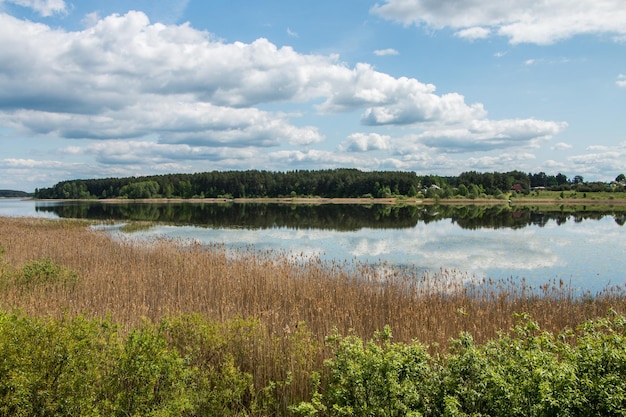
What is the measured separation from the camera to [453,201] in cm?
12381

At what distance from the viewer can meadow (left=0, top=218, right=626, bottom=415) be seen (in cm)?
479

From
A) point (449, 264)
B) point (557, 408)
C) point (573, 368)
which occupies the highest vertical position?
point (573, 368)

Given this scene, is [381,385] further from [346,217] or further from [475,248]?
[346,217]

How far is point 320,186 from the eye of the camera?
147250 millimetres

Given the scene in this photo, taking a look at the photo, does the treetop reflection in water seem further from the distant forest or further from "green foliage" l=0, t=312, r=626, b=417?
the distant forest

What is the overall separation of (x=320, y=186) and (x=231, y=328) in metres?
141

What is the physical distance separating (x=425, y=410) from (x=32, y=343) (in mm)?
4543

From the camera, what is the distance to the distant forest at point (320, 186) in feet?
436

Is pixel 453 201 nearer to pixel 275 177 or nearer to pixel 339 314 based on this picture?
pixel 275 177

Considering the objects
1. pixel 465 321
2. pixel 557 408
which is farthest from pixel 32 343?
pixel 465 321

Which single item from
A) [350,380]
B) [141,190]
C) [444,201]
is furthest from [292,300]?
[141,190]

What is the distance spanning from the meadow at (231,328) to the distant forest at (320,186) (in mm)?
118075

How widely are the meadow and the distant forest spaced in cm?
11807

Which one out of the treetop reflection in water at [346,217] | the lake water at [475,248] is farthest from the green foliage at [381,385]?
the treetop reflection in water at [346,217]
